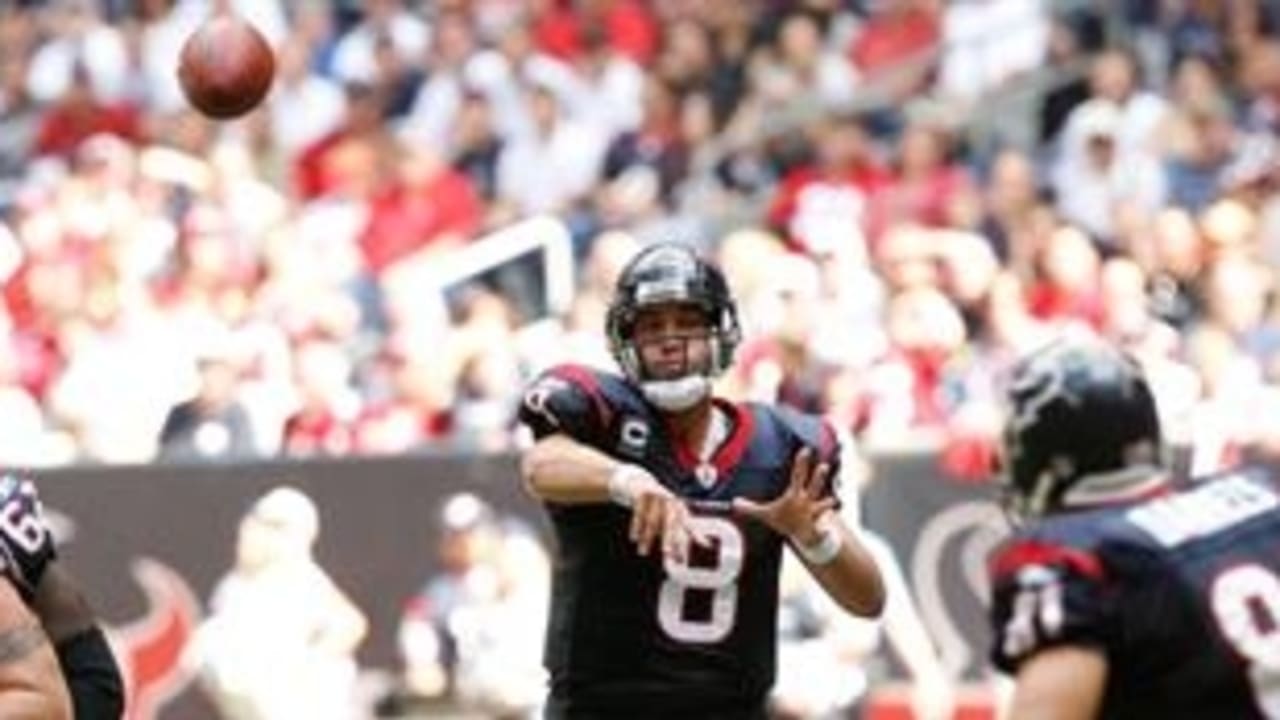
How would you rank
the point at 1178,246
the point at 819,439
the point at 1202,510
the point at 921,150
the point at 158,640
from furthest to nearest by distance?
1. the point at 921,150
2. the point at 1178,246
3. the point at 158,640
4. the point at 819,439
5. the point at 1202,510

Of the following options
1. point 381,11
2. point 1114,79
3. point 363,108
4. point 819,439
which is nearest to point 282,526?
point 363,108

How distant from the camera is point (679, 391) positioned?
7.68 meters

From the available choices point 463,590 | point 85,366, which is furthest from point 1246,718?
point 85,366

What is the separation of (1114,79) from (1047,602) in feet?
31.2

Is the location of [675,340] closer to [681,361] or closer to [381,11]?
[681,361]

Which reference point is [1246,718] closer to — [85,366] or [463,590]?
[463,590]

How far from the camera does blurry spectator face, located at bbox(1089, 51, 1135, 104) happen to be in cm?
1471

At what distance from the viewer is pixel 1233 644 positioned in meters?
5.43

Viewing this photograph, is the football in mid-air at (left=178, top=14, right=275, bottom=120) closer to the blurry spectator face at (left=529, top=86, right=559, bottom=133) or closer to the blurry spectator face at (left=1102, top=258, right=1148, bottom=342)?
the blurry spectator face at (left=1102, top=258, right=1148, bottom=342)

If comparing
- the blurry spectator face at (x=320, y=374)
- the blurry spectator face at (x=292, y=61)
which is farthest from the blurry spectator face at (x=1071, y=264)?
the blurry spectator face at (x=292, y=61)

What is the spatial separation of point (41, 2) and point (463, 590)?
18.0 ft

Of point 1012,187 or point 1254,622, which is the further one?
point 1012,187

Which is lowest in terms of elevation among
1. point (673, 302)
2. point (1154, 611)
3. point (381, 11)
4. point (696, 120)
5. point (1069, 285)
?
point (1154, 611)

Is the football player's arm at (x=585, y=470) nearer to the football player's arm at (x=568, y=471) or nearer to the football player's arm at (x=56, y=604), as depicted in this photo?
the football player's arm at (x=568, y=471)
